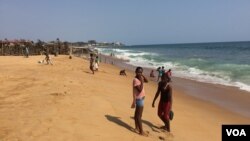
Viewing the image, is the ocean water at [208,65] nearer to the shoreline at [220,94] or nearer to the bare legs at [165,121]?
the shoreline at [220,94]

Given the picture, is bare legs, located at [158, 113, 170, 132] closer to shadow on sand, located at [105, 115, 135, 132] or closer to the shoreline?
shadow on sand, located at [105, 115, 135, 132]

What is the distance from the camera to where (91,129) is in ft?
26.0

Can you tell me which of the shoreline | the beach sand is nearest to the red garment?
the beach sand

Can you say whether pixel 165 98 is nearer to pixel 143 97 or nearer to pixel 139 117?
pixel 143 97

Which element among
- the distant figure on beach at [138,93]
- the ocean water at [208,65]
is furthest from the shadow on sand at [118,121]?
the ocean water at [208,65]

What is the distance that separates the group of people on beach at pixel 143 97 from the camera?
814 cm

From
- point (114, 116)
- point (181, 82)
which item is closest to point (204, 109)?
point (114, 116)

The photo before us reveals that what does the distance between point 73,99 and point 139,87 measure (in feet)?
10.6

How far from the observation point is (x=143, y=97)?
8211 mm

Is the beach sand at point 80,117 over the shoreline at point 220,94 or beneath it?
over

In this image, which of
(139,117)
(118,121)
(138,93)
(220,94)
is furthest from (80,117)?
(220,94)

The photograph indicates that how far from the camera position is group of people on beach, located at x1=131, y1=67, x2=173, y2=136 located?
8.14 m

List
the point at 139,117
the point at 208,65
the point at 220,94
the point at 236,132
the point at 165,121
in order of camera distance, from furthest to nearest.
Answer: the point at 208,65, the point at 220,94, the point at 165,121, the point at 139,117, the point at 236,132

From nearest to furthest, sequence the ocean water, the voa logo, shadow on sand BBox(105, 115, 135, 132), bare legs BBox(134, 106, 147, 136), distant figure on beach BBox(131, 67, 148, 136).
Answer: the voa logo < distant figure on beach BBox(131, 67, 148, 136) < bare legs BBox(134, 106, 147, 136) < shadow on sand BBox(105, 115, 135, 132) < the ocean water
